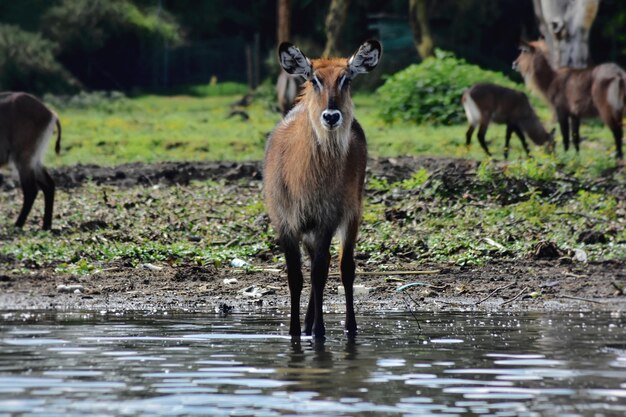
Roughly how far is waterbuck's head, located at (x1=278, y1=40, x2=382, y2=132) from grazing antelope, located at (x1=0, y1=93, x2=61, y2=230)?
213 inches

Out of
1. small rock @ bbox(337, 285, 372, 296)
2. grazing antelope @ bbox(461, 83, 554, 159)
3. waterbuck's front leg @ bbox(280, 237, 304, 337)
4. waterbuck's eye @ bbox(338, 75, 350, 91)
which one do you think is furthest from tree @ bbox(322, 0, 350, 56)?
waterbuck's eye @ bbox(338, 75, 350, 91)

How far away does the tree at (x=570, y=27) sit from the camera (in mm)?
22391

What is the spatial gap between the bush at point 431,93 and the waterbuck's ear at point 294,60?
14.1 m

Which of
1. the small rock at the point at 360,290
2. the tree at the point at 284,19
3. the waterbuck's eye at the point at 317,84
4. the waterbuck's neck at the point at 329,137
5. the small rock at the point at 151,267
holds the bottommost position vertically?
the small rock at the point at 360,290

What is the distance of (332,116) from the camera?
7312mm

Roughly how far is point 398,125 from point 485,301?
42.1ft

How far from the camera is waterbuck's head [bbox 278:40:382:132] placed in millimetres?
7391

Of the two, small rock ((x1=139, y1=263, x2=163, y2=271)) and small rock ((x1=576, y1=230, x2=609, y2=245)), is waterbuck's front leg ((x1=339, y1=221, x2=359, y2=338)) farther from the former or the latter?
small rock ((x1=576, y1=230, x2=609, y2=245))

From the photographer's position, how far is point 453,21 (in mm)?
32562

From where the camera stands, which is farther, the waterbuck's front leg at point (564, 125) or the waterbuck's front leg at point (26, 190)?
the waterbuck's front leg at point (564, 125)

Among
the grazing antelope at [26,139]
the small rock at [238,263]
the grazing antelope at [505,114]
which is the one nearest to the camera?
the small rock at [238,263]

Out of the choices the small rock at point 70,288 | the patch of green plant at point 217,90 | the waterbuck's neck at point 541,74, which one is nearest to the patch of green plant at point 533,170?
the small rock at point 70,288

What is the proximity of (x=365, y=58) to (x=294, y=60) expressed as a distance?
16.7 inches

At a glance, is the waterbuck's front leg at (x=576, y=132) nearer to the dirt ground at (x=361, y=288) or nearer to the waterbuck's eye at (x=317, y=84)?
the dirt ground at (x=361, y=288)
